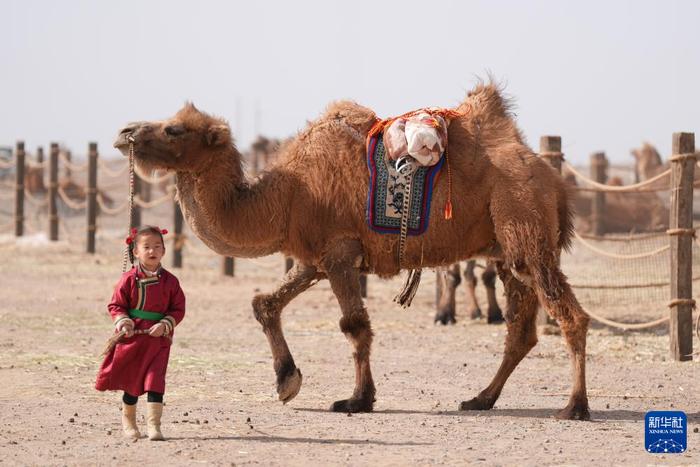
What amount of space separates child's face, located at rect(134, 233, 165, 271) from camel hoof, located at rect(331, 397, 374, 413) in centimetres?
178

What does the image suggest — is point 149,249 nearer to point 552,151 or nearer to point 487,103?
point 487,103

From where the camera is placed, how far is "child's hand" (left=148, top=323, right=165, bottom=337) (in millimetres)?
6562

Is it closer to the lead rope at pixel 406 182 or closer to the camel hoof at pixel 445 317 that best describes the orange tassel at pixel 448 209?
the lead rope at pixel 406 182

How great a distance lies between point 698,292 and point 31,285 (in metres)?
9.28

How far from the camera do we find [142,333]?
6.60 meters

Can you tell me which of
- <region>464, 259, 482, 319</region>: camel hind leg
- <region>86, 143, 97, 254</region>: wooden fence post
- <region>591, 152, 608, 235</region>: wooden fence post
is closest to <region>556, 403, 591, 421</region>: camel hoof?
<region>464, 259, 482, 319</region>: camel hind leg

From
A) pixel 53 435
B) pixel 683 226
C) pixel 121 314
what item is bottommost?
pixel 53 435

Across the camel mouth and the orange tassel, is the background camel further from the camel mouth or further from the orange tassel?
the orange tassel

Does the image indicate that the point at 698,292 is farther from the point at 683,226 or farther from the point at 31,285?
the point at 31,285

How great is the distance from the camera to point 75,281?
1767 cm

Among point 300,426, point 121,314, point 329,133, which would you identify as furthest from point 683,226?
point 121,314

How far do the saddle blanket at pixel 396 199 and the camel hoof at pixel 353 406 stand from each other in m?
1.15

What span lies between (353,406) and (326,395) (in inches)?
31.4

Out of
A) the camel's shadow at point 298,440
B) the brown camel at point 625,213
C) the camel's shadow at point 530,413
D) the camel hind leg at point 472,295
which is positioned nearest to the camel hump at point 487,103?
the camel's shadow at point 530,413
